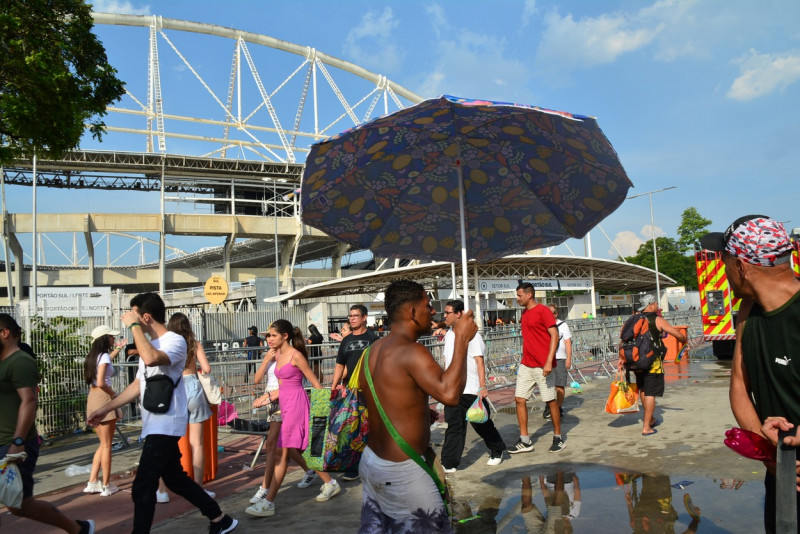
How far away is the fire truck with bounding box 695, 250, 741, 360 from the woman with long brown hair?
12.7m

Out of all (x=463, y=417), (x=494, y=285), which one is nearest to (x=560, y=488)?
(x=463, y=417)

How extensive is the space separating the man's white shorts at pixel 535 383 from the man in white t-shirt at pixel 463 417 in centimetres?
65

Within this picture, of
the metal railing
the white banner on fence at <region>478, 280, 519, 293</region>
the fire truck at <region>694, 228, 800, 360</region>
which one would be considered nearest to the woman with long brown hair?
the metal railing

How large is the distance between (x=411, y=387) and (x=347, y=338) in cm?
385

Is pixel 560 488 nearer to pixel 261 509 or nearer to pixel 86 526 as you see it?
pixel 261 509

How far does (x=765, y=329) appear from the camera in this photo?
7.95 feet

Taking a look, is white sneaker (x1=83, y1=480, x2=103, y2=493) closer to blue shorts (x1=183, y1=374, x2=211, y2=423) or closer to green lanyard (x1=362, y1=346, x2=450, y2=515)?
blue shorts (x1=183, y1=374, x2=211, y2=423)

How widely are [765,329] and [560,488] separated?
3.77 m

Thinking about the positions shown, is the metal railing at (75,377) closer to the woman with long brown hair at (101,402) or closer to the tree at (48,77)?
the woman with long brown hair at (101,402)

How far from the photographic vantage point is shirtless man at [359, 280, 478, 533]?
2.97m

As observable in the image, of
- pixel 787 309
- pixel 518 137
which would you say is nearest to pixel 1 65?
pixel 518 137

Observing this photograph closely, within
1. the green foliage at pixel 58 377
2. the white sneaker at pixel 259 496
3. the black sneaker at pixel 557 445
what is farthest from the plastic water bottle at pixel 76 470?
the black sneaker at pixel 557 445

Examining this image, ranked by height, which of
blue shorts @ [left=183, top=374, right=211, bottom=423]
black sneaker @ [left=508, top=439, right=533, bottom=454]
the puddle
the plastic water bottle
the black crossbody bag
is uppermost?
the black crossbody bag

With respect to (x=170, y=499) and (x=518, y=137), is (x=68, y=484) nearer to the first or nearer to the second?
(x=170, y=499)
